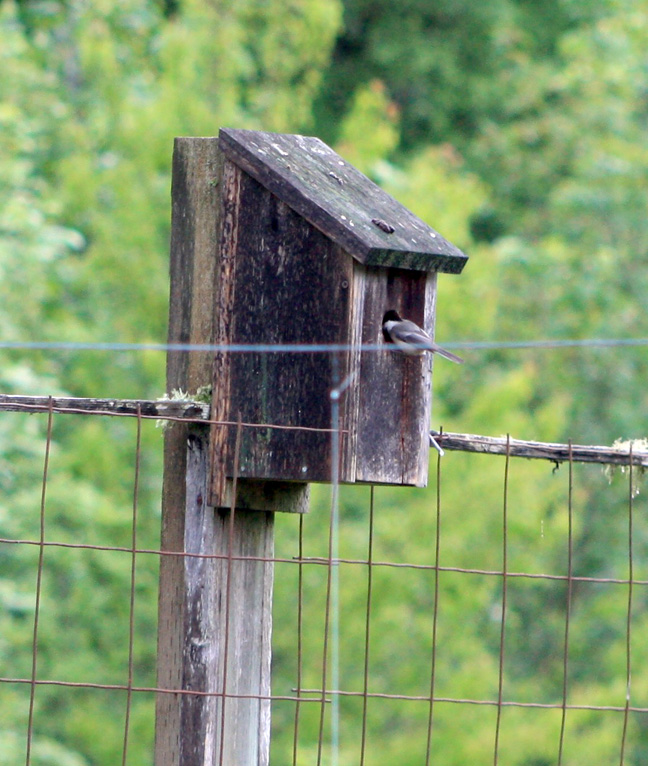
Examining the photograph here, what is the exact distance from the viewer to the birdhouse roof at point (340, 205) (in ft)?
7.67

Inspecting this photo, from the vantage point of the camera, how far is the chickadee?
2.37 metres

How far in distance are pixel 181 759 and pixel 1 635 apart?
16.4ft

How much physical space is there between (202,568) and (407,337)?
58 centimetres

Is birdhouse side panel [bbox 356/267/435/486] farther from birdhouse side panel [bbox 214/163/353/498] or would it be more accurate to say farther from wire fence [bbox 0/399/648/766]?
wire fence [bbox 0/399/648/766]

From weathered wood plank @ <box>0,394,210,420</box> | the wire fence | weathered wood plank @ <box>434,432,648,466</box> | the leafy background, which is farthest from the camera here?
the leafy background

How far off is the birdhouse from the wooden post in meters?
0.05

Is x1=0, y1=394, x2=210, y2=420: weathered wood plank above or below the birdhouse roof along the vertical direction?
below

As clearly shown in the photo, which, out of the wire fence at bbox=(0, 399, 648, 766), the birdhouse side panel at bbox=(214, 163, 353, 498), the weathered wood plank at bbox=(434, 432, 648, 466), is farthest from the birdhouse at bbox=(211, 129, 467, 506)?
the wire fence at bbox=(0, 399, 648, 766)

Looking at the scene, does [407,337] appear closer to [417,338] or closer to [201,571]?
[417,338]

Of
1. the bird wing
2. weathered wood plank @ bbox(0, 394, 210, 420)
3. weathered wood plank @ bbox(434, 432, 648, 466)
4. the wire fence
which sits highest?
the bird wing

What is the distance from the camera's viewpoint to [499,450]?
2.56 meters

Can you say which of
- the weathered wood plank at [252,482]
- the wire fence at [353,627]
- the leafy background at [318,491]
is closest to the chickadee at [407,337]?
the weathered wood plank at [252,482]

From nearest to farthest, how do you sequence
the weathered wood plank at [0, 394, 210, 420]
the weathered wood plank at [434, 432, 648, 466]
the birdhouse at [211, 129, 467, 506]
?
the weathered wood plank at [0, 394, 210, 420] < the birdhouse at [211, 129, 467, 506] < the weathered wood plank at [434, 432, 648, 466]

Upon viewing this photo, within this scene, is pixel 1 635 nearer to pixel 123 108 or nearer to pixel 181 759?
pixel 123 108
